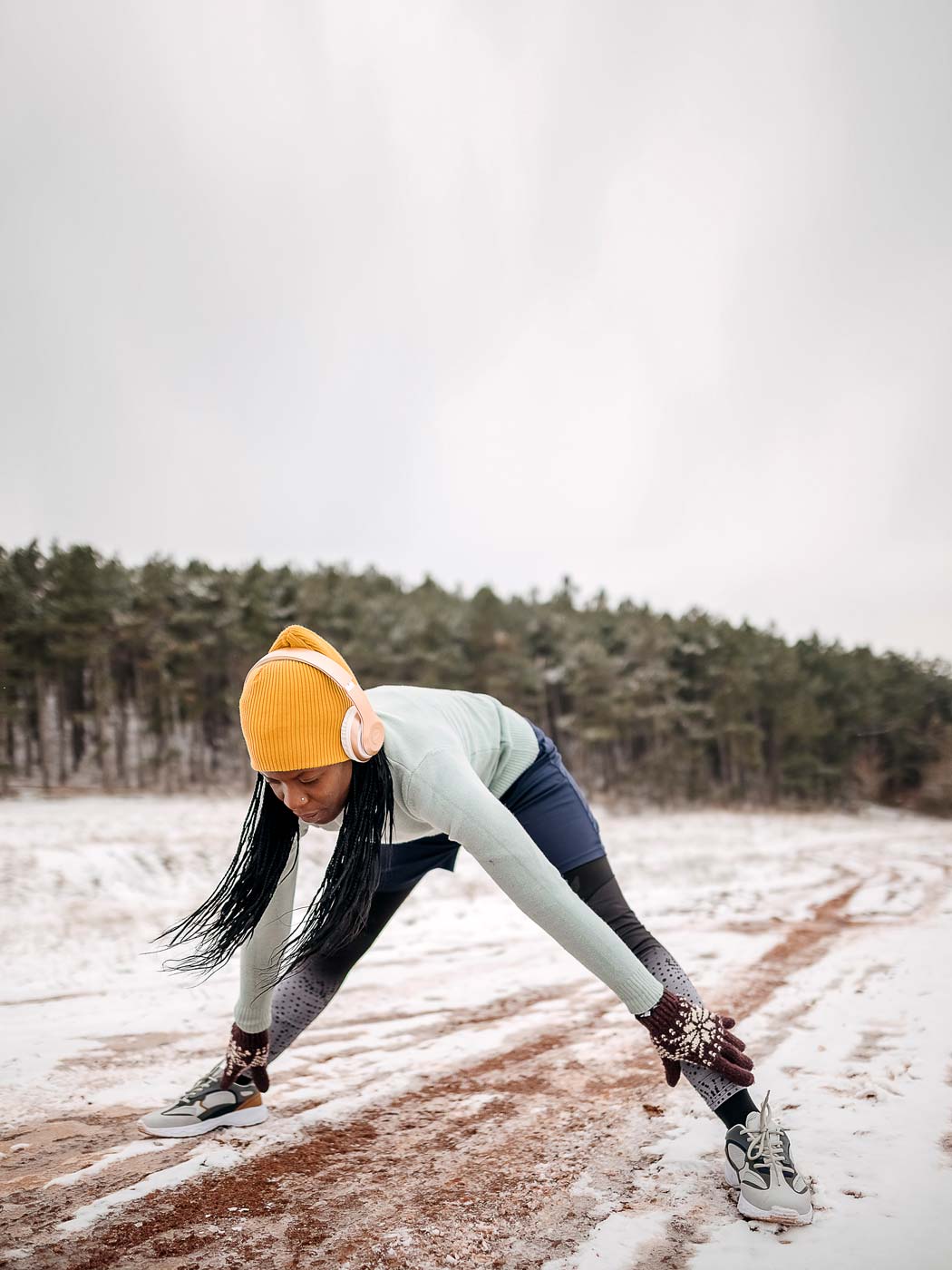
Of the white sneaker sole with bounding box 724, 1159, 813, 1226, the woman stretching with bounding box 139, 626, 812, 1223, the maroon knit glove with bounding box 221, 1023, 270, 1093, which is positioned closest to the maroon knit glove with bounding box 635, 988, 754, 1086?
the woman stretching with bounding box 139, 626, 812, 1223

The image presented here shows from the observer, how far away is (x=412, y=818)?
6.62ft

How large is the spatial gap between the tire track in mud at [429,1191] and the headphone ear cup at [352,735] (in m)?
1.03

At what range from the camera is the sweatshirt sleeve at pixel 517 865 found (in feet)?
5.63

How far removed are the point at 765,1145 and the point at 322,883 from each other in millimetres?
1237

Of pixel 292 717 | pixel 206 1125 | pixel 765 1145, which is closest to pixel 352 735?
pixel 292 717

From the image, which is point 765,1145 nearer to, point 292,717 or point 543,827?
point 543,827

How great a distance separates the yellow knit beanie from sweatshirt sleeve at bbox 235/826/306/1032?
0.56 meters

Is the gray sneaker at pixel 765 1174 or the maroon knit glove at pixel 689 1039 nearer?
the gray sneaker at pixel 765 1174

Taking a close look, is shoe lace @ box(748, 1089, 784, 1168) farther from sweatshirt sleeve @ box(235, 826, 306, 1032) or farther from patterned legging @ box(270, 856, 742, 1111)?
sweatshirt sleeve @ box(235, 826, 306, 1032)

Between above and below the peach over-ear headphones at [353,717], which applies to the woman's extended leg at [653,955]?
below

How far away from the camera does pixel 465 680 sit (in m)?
31.0

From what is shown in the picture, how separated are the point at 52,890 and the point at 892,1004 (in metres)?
7.77

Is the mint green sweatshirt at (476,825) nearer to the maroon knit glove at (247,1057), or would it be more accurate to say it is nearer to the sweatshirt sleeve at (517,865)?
the sweatshirt sleeve at (517,865)

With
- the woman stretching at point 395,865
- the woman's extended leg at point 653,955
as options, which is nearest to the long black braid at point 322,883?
the woman stretching at point 395,865
